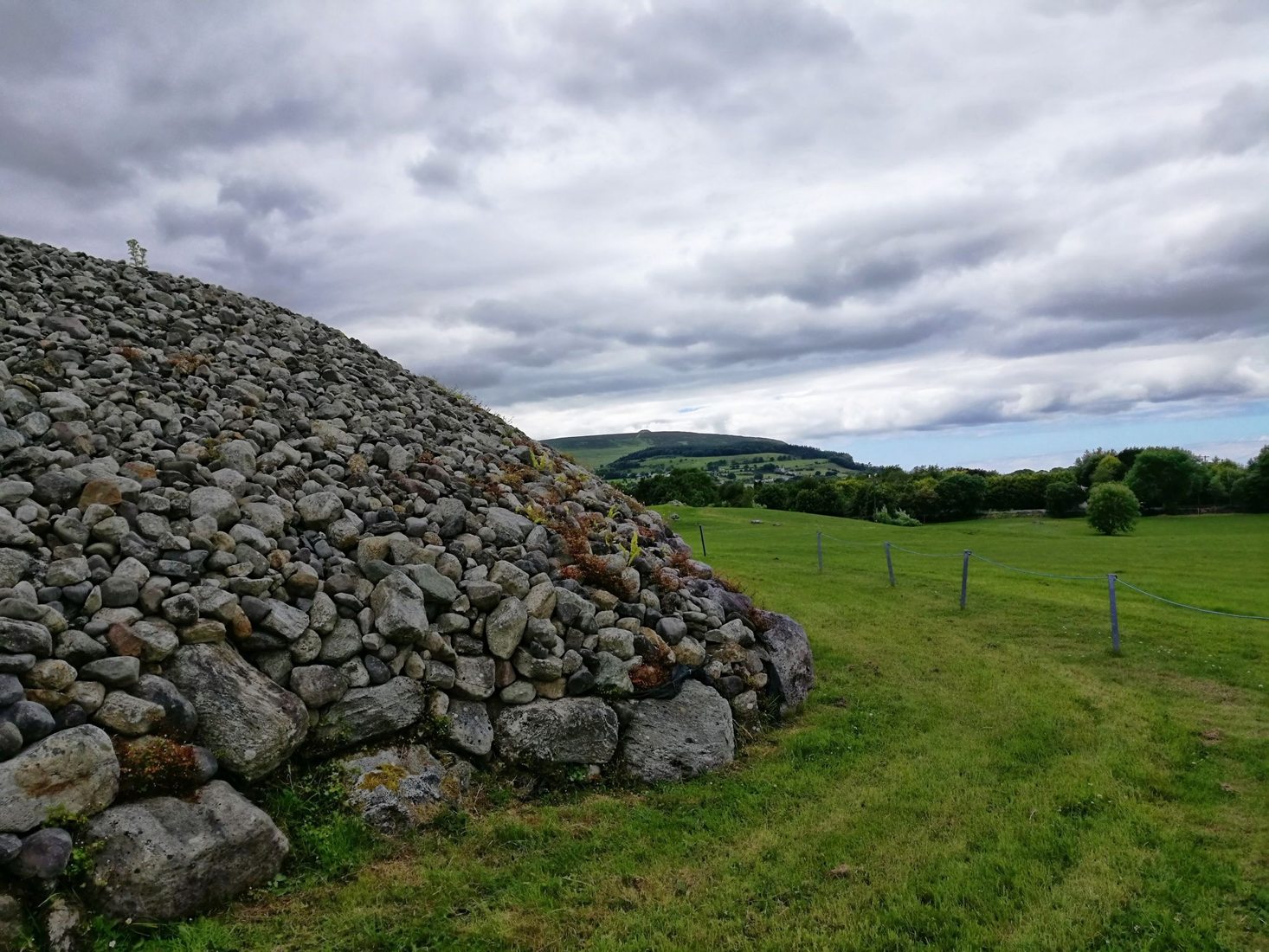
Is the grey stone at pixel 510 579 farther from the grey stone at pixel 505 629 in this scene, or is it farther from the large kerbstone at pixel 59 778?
the large kerbstone at pixel 59 778

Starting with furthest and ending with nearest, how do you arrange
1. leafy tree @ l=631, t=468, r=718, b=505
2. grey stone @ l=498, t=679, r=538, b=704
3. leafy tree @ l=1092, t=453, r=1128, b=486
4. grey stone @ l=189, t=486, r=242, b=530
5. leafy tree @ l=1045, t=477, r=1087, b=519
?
1. leafy tree @ l=631, t=468, r=718, b=505
2. leafy tree @ l=1092, t=453, r=1128, b=486
3. leafy tree @ l=1045, t=477, r=1087, b=519
4. grey stone @ l=498, t=679, r=538, b=704
5. grey stone @ l=189, t=486, r=242, b=530

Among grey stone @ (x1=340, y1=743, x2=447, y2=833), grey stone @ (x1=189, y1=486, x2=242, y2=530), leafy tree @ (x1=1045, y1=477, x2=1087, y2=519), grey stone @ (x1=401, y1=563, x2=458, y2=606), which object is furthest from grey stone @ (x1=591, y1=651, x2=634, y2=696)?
leafy tree @ (x1=1045, y1=477, x2=1087, y2=519)

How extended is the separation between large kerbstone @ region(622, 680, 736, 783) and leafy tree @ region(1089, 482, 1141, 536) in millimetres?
55451

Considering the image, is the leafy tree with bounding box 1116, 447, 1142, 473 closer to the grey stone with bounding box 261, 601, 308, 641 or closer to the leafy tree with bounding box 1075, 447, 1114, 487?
the leafy tree with bounding box 1075, 447, 1114, 487

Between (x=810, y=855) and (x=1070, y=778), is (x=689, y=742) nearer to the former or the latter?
(x=810, y=855)

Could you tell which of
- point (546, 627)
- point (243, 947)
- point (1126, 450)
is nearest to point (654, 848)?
point (546, 627)

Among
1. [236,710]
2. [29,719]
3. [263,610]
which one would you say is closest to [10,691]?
[29,719]

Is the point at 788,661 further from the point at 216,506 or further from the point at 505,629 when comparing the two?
the point at 216,506

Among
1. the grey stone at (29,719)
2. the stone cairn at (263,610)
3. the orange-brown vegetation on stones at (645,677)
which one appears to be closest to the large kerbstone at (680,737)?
the stone cairn at (263,610)

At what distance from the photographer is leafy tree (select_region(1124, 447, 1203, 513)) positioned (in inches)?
2894

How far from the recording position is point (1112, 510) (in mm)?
54375

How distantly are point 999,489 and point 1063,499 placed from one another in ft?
29.6

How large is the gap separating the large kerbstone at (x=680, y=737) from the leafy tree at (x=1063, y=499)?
79.1 metres

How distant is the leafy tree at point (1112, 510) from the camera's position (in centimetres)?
5428
